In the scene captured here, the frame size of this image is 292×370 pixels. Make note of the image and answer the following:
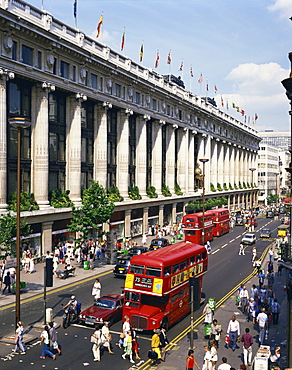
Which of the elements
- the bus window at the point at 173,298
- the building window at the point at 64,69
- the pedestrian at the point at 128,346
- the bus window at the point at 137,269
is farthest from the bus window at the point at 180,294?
the building window at the point at 64,69

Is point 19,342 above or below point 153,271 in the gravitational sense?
below

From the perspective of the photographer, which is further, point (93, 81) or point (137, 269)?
point (93, 81)

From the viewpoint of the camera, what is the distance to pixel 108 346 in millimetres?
21125

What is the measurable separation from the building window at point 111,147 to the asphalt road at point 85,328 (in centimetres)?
1821

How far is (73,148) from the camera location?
4981cm

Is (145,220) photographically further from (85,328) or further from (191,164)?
(85,328)

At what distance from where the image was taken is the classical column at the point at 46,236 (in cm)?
4372

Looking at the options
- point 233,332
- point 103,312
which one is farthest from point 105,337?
point 233,332

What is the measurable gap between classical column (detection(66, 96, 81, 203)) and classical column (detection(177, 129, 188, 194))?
3588cm

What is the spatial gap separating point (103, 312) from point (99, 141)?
3351 cm

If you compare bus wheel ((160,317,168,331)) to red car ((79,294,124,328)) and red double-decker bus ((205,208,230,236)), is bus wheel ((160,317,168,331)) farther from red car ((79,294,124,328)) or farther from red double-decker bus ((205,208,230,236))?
red double-decker bus ((205,208,230,236))

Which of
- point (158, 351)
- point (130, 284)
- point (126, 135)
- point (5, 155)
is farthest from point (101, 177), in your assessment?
point (158, 351)

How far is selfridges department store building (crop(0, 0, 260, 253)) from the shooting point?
135 ft

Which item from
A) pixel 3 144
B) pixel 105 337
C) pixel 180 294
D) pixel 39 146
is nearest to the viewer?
pixel 105 337
